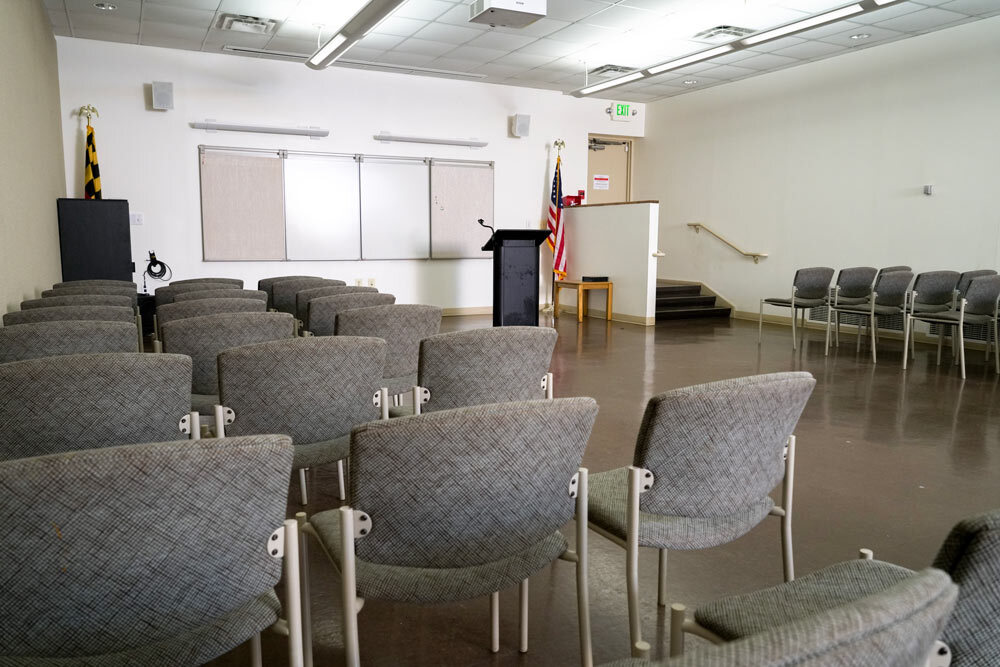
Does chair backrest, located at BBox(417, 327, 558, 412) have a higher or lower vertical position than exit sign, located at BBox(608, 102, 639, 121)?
lower

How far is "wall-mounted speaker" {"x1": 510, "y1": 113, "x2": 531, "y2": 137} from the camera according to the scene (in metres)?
11.7

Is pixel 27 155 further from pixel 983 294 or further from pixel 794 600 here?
pixel 983 294

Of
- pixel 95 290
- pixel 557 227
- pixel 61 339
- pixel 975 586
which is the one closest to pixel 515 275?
pixel 557 227

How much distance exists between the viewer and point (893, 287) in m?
8.02

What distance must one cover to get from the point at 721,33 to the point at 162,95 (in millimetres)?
7117

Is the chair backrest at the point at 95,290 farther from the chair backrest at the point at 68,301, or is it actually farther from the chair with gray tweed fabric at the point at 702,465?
the chair with gray tweed fabric at the point at 702,465

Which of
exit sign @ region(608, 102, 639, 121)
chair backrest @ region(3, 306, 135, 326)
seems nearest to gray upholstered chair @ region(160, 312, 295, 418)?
chair backrest @ region(3, 306, 135, 326)

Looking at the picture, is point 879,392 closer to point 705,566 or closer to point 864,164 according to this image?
point 705,566

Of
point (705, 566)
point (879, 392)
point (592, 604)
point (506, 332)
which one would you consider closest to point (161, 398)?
point (506, 332)

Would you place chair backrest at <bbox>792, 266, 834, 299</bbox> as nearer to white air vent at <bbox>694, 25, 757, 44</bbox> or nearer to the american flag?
white air vent at <bbox>694, 25, 757, 44</bbox>

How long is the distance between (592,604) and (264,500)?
1.57m

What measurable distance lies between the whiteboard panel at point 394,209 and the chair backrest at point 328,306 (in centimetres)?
640

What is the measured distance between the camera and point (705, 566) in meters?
2.80

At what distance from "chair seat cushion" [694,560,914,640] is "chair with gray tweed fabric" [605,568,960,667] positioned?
70cm
